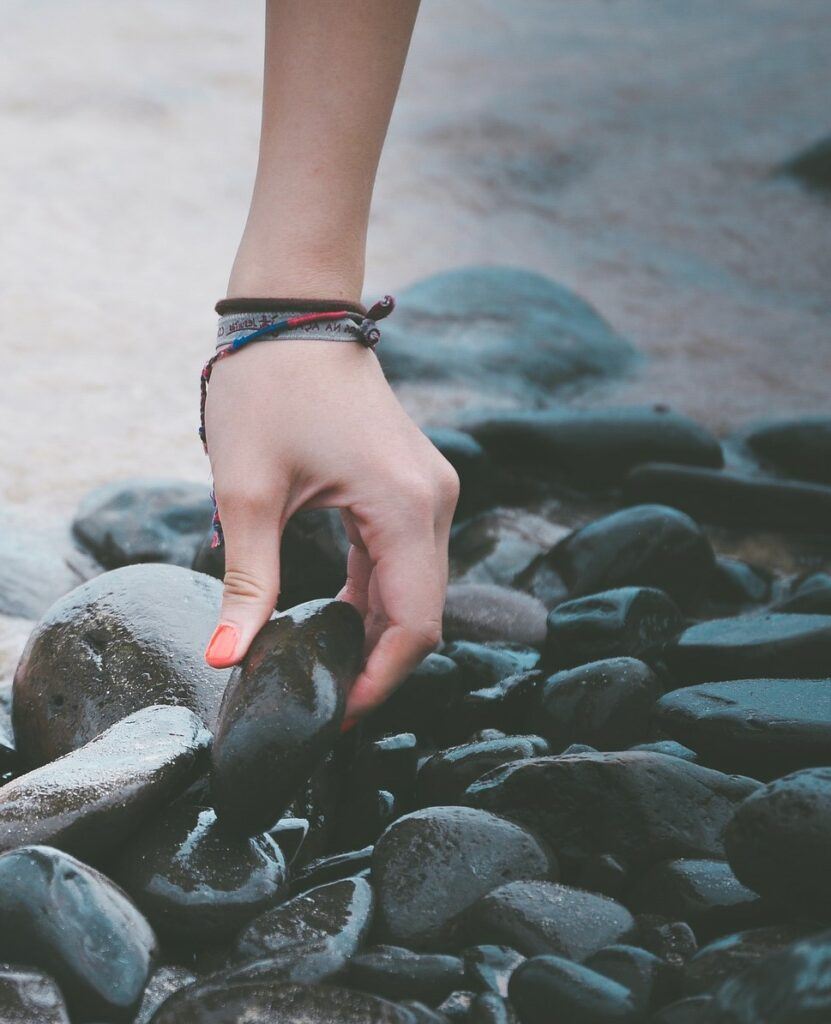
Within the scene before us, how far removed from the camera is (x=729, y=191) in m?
8.75

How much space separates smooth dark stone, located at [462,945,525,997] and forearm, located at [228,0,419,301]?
1.16 meters

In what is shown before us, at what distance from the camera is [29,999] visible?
1.50 metres

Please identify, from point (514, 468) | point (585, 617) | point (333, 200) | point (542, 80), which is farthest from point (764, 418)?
point (542, 80)

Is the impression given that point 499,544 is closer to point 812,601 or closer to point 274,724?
point 812,601

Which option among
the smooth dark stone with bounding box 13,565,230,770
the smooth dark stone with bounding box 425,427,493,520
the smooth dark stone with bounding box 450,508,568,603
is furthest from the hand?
the smooth dark stone with bounding box 425,427,493,520

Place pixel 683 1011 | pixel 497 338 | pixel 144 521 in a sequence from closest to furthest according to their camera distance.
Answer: pixel 683 1011
pixel 144 521
pixel 497 338

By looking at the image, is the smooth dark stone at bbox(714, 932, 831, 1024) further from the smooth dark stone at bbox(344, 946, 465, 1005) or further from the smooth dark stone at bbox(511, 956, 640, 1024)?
the smooth dark stone at bbox(344, 946, 465, 1005)

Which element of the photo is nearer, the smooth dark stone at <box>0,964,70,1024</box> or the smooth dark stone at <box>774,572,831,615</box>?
the smooth dark stone at <box>0,964,70,1024</box>

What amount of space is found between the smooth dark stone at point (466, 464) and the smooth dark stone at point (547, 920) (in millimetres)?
2163

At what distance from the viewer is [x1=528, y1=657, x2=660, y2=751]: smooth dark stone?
2.29m

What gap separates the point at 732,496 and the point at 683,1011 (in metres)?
2.67

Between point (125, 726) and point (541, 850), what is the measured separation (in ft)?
2.44

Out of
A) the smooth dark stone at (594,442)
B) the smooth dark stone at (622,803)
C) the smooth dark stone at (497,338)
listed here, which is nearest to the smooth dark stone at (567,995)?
the smooth dark stone at (622,803)

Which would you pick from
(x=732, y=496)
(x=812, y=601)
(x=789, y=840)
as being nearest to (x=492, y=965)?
(x=789, y=840)
